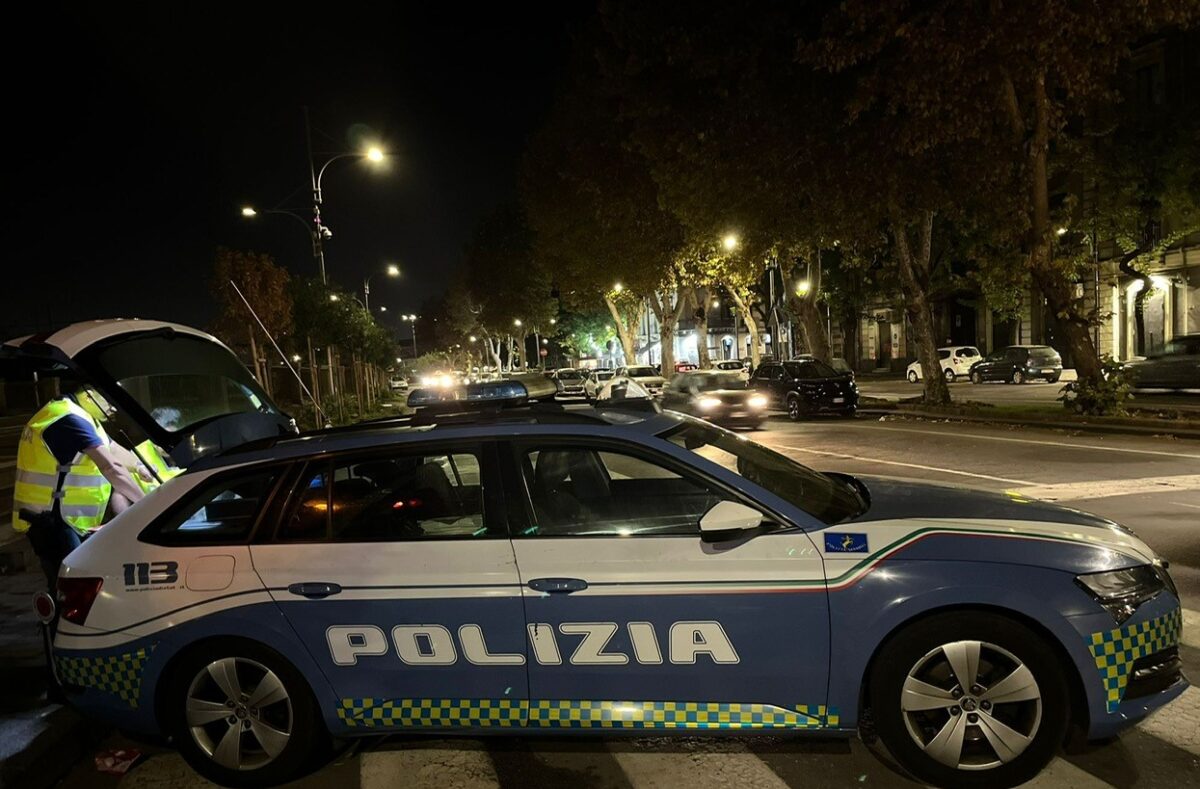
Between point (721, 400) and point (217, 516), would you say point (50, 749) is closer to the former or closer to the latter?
point (217, 516)

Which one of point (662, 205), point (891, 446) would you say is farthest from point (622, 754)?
point (662, 205)

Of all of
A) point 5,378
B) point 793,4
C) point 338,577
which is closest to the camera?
point 338,577

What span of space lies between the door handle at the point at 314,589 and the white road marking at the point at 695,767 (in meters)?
1.47

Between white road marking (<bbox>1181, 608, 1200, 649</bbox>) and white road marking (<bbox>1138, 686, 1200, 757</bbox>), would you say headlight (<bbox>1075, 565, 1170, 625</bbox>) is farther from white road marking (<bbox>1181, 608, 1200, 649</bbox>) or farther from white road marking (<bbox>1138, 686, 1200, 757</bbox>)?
white road marking (<bbox>1181, 608, 1200, 649</bbox>)

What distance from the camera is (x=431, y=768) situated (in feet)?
11.7

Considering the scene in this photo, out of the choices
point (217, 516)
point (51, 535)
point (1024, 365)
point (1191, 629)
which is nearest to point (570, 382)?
point (1024, 365)

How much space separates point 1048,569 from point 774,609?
1076mm

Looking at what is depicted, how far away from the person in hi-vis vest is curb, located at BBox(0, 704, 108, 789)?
81cm

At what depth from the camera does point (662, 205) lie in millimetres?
23078

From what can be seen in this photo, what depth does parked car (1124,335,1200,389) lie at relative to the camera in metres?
20.8

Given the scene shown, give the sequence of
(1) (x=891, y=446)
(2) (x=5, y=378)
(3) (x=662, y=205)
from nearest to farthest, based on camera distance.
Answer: (2) (x=5, y=378) → (1) (x=891, y=446) → (3) (x=662, y=205)

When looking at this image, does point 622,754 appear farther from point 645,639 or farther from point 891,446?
point 891,446

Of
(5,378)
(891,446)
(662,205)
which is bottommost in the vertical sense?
(891,446)

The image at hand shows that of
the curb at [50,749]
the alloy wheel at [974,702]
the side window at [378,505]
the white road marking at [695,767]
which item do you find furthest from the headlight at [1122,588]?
the curb at [50,749]
